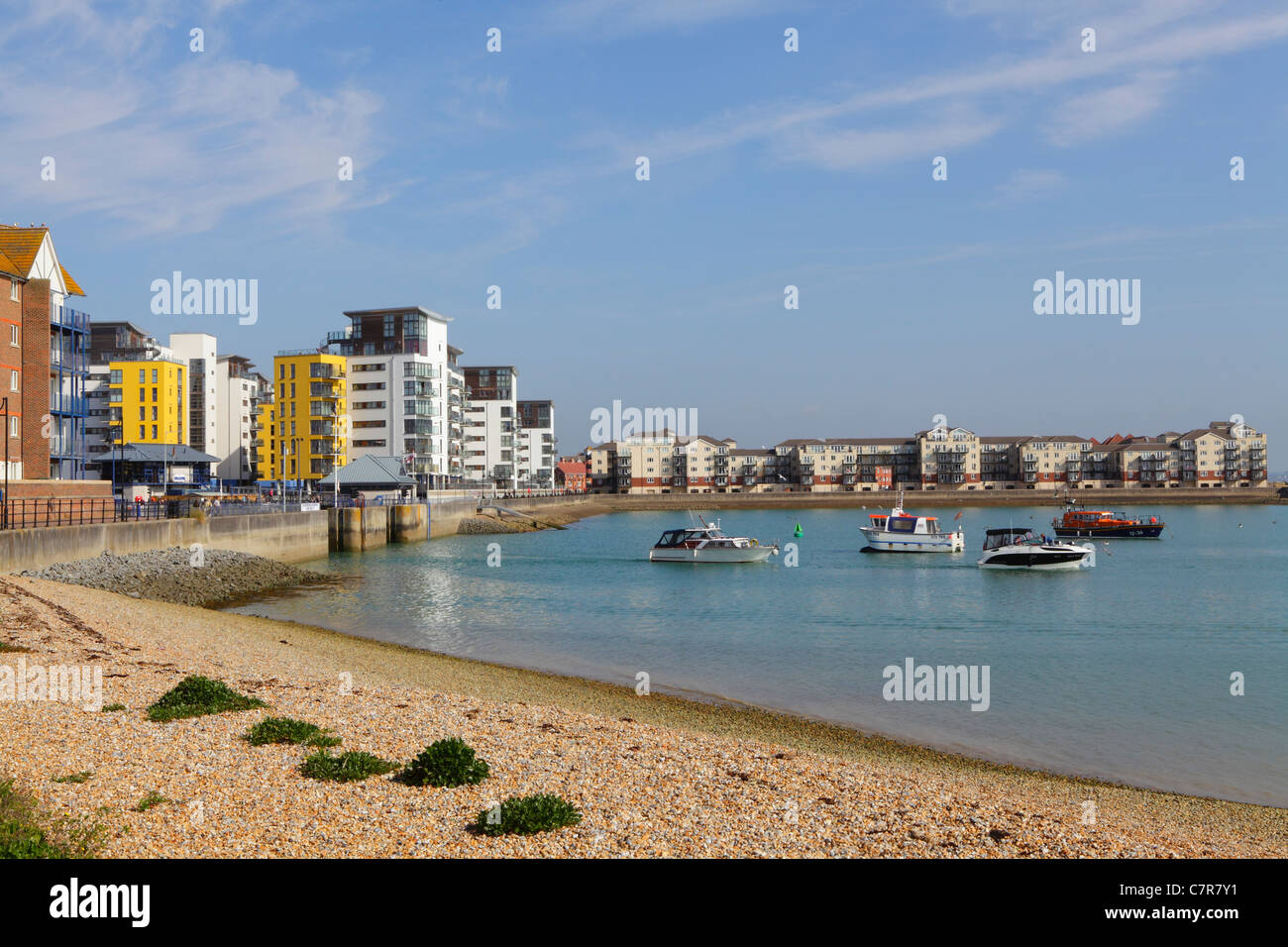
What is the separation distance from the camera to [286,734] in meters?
13.1

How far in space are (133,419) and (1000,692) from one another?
135369 mm

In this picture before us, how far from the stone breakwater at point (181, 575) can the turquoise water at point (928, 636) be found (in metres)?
2.64

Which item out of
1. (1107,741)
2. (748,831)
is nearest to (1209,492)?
(1107,741)

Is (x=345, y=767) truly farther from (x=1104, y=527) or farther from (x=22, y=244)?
(x=1104, y=527)

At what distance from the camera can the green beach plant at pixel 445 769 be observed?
11.3 m

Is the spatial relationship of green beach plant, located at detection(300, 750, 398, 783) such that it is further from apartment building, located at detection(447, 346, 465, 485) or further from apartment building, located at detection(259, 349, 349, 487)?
apartment building, located at detection(447, 346, 465, 485)

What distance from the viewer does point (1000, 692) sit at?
23.5 m

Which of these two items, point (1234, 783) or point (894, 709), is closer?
point (1234, 783)

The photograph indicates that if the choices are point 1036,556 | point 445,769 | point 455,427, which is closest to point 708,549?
point 1036,556

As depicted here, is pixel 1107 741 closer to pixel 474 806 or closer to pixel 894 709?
pixel 894 709

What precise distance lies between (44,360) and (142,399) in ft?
273

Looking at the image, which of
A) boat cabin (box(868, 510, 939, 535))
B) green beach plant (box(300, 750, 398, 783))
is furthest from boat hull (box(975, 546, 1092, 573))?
green beach plant (box(300, 750, 398, 783))

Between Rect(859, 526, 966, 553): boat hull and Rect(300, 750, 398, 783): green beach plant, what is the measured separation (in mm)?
67124

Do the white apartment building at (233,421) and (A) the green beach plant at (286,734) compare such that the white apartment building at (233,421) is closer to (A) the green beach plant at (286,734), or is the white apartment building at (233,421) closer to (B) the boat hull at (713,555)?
(B) the boat hull at (713,555)
